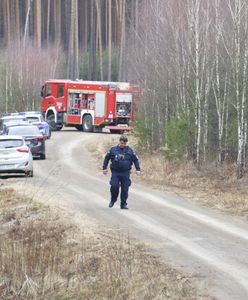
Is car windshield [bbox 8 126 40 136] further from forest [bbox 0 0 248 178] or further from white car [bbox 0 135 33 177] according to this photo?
white car [bbox 0 135 33 177]

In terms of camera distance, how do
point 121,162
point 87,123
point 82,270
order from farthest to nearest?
point 87,123 → point 121,162 → point 82,270

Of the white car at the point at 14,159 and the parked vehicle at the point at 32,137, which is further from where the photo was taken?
the parked vehicle at the point at 32,137

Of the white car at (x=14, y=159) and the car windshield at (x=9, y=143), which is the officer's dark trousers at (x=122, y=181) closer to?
the white car at (x=14, y=159)

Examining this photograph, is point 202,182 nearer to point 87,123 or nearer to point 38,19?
point 87,123

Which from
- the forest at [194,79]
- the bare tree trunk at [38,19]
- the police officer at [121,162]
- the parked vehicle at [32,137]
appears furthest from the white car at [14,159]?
the bare tree trunk at [38,19]

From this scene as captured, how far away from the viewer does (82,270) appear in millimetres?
10992

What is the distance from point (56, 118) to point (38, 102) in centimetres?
1359

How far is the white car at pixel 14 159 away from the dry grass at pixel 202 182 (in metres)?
3.66

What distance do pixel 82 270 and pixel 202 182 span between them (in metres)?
14.0

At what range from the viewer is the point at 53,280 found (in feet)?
33.4

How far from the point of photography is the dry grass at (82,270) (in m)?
9.70

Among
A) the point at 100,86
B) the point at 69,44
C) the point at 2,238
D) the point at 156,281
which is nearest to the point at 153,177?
the point at 2,238

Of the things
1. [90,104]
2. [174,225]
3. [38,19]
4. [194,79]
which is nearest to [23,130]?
[194,79]

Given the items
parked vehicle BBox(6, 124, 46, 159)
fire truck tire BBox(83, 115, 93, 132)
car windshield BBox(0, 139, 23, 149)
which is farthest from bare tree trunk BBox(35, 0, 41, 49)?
car windshield BBox(0, 139, 23, 149)
